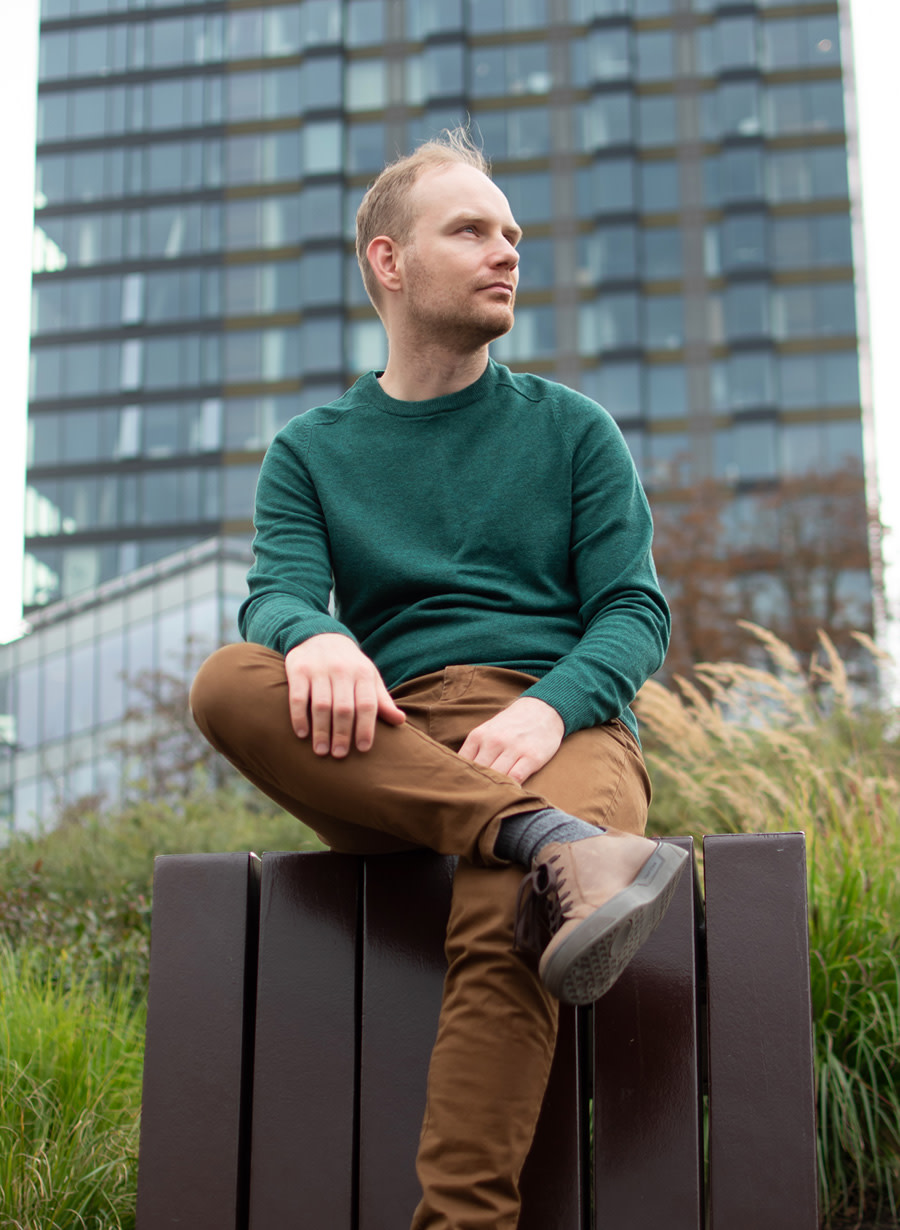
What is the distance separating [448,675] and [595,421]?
0.56m

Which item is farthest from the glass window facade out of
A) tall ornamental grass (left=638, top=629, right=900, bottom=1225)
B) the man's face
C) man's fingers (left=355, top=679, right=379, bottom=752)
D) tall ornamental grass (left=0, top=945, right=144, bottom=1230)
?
man's fingers (left=355, top=679, right=379, bottom=752)

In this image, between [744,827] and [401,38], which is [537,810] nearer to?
[744,827]

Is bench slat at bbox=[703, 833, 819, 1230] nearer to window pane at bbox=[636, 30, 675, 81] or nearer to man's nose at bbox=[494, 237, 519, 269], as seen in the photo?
man's nose at bbox=[494, 237, 519, 269]

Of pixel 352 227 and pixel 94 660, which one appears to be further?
pixel 352 227

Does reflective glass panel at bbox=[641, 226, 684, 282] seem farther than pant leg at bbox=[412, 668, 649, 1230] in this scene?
Yes

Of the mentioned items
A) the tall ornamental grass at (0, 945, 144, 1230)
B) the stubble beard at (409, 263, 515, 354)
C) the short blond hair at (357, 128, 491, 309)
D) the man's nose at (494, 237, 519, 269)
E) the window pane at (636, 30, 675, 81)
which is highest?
the window pane at (636, 30, 675, 81)

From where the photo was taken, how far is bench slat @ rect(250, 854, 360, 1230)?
181 centimetres

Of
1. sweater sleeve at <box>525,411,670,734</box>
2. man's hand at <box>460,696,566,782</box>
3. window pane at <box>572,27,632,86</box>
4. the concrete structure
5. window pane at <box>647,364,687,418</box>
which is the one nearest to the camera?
man's hand at <box>460,696,566,782</box>

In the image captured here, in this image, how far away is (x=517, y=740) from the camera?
1.81 meters

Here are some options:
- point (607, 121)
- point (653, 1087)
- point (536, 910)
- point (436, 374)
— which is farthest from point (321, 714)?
point (607, 121)

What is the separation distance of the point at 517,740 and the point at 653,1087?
51cm

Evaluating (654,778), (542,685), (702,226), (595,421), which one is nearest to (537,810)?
(542,685)

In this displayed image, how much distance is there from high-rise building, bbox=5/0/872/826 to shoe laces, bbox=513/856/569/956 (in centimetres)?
3648

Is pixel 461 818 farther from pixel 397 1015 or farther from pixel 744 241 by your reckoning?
pixel 744 241
